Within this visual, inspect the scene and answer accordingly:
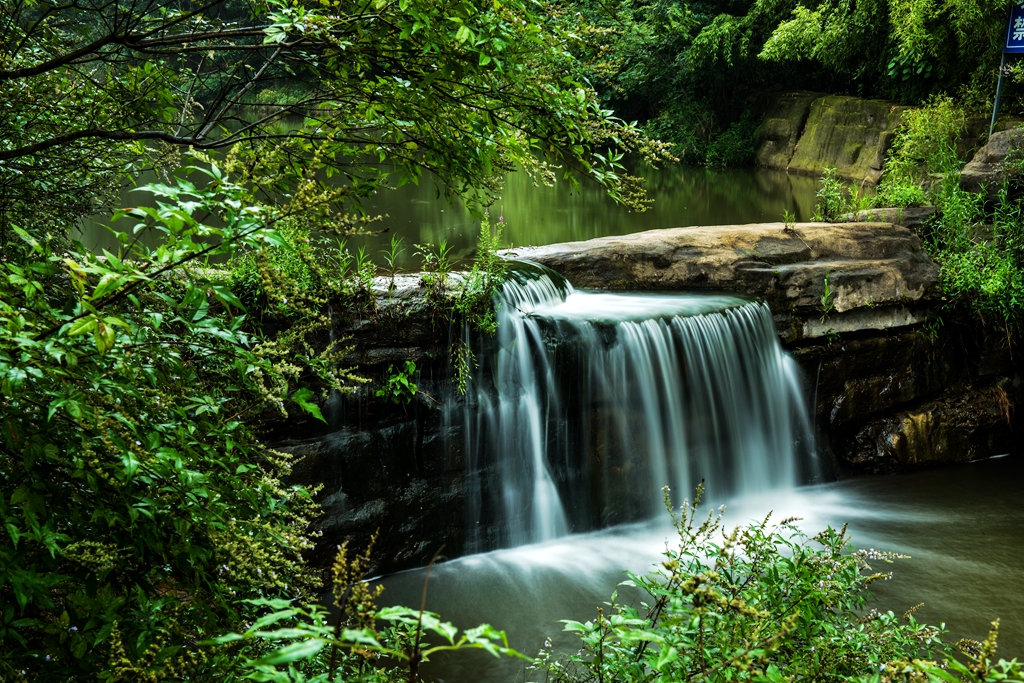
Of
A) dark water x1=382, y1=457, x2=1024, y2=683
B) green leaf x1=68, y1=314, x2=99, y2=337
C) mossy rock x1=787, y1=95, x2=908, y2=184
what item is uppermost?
mossy rock x1=787, y1=95, x2=908, y2=184

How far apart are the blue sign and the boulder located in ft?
6.53

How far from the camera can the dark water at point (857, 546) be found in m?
4.67

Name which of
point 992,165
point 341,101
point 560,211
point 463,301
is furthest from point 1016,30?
point 341,101

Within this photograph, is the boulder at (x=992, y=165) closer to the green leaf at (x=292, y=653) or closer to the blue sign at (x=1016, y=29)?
the blue sign at (x=1016, y=29)

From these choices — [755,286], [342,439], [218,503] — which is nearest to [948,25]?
[755,286]

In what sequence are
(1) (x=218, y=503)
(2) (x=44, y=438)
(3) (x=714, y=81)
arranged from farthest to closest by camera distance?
1. (3) (x=714, y=81)
2. (1) (x=218, y=503)
3. (2) (x=44, y=438)

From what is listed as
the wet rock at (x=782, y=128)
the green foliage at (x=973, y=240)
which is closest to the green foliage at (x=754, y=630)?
the green foliage at (x=973, y=240)

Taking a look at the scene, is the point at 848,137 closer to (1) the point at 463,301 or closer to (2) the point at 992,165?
(2) the point at 992,165

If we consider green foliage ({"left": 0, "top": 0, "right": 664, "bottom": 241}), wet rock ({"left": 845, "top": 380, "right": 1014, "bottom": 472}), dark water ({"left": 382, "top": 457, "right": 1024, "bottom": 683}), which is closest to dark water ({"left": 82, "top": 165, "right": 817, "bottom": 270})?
dark water ({"left": 382, "top": 457, "right": 1024, "bottom": 683})

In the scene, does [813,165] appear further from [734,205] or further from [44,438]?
[44,438]

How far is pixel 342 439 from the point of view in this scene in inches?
197

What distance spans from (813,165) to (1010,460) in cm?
1163

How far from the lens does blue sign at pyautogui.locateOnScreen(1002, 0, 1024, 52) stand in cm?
973

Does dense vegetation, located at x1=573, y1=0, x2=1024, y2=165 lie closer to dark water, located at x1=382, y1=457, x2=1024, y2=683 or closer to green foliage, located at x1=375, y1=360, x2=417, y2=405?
dark water, located at x1=382, y1=457, x2=1024, y2=683
